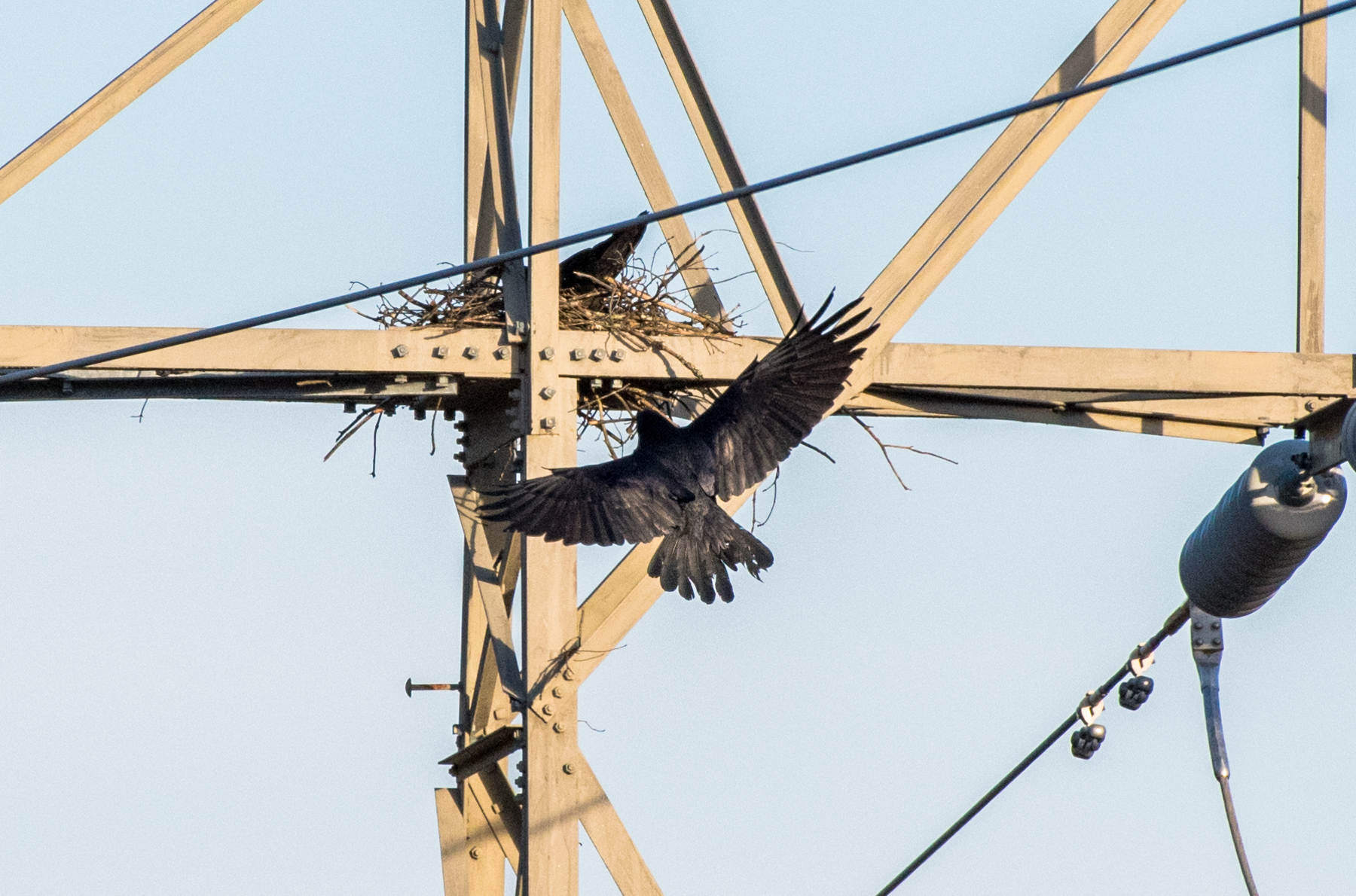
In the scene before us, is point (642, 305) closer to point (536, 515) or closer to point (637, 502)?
point (637, 502)

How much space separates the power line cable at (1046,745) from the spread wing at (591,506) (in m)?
1.30

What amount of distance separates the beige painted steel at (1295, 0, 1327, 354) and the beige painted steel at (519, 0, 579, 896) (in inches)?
95.1

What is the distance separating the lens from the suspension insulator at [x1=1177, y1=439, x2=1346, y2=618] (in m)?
5.93

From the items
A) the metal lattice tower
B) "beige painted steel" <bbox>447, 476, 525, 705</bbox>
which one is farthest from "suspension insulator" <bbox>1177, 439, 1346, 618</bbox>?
"beige painted steel" <bbox>447, 476, 525, 705</bbox>

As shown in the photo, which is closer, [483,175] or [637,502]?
[637,502]

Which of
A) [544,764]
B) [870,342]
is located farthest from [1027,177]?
[544,764]

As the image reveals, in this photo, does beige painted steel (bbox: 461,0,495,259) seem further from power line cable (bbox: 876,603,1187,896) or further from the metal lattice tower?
power line cable (bbox: 876,603,1187,896)

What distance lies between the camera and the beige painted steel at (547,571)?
6590 mm

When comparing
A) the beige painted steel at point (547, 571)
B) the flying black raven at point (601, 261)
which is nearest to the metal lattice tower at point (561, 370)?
the beige painted steel at point (547, 571)

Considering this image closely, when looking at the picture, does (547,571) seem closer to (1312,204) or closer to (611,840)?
(611,840)

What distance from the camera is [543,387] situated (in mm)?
6836

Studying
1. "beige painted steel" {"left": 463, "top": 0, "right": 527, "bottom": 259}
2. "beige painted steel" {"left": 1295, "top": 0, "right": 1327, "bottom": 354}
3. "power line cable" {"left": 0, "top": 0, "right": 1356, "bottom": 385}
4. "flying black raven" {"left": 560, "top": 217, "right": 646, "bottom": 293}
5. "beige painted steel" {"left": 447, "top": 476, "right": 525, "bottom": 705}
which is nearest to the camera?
"power line cable" {"left": 0, "top": 0, "right": 1356, "bottom": 385}

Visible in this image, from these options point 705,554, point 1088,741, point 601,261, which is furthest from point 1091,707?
point 601,261

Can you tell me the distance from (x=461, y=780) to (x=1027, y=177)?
2.81 meters
